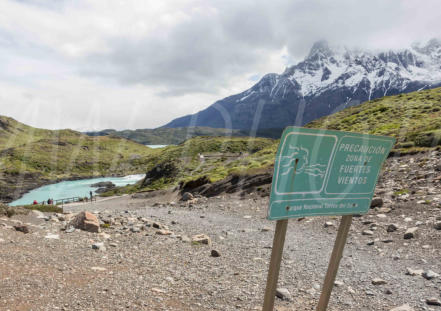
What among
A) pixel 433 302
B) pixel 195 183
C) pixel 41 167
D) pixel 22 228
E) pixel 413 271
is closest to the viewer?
pixel 433 302

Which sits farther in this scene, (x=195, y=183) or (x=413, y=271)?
(x=195, y=183)

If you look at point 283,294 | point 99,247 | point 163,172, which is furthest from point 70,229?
point 163,172

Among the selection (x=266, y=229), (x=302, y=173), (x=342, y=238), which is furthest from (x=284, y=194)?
(x=266, y=229)

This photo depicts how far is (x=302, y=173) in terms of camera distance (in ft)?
13.3

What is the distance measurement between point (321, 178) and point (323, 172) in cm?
10

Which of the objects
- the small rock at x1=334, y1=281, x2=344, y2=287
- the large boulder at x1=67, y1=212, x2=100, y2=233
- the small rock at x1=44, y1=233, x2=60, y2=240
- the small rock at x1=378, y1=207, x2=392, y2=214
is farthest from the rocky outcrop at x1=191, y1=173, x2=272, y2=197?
the small rock at x1=44, y1=233, x2=60, y2=240

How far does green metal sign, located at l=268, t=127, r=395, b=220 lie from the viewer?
12.8 feet

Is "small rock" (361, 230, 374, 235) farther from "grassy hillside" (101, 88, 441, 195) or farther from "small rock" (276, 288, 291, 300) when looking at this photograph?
"grassy hillside" (101, 88, 441, 195)

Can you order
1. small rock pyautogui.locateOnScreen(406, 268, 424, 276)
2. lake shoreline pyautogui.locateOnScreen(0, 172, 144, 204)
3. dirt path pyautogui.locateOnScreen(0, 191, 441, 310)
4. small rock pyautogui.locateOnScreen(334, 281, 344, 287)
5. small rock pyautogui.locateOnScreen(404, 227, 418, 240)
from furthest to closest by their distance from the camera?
1. lake shoreline pyautogui.locateOnScreen(0, 172, 144, 204)
2. small rock pyautogui.locateOnScreen(404, 227, 418, 240)
3. small rock pyautogui.locateOnScreen(406, 268, 424, 276)
4. small rock pyautogui.locateOnScreen(334, 281, 344, 287)
5. dirt path pyautogui.locateOnScreen(0, 191, 441, 310)

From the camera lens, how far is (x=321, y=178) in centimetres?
428

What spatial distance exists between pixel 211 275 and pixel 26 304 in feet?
16.2

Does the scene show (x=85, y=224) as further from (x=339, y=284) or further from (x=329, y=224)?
(x=329, y=224)

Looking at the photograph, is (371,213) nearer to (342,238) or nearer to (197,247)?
(197,247)

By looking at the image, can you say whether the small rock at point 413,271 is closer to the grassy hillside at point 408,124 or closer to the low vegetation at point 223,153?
the low vegetation at point 223,153
